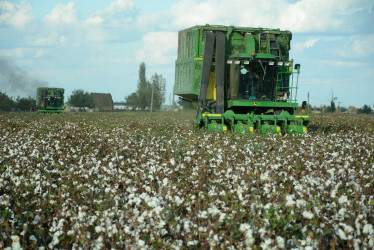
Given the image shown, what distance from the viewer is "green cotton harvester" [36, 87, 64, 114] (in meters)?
61.0

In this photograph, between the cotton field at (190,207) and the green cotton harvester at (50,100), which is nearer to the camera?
the cotton field at (190,207)

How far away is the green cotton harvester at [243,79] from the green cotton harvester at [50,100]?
4349 centimetres

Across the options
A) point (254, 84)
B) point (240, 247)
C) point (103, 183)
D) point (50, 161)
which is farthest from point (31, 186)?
point (254, 84)

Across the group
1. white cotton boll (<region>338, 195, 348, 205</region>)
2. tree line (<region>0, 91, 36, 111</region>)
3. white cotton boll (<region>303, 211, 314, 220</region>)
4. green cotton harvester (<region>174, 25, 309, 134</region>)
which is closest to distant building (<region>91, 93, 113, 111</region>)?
tree line (<region>0, 91, 36, 111</region>)

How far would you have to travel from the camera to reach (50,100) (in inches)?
2422

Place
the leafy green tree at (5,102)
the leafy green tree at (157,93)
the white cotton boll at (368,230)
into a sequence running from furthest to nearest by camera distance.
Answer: the leafy green tree at (157,93), the leafy green tree at (5,102), the white cotton boll at (368,230)

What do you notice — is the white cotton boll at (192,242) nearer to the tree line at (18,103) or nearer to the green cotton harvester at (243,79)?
the green cotton harvester at (243,79)

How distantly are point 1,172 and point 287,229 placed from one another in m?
6.38

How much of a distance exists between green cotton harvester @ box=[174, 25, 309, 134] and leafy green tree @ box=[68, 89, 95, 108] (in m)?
107

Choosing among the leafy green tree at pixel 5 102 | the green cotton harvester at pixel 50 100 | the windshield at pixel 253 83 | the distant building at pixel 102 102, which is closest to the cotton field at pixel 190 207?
the windshield at pixel 253 83

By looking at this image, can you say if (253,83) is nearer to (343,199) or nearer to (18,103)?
(343,199)

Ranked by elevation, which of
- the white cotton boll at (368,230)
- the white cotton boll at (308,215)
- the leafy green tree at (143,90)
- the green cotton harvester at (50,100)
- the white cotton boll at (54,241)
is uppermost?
the leafy green tree at (143,90)

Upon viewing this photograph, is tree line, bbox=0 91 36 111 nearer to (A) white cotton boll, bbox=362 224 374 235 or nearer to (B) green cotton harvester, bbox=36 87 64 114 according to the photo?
(B) green cotton harvester, bbox=36 87 64 114

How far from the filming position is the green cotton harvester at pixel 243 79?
1967 cm
